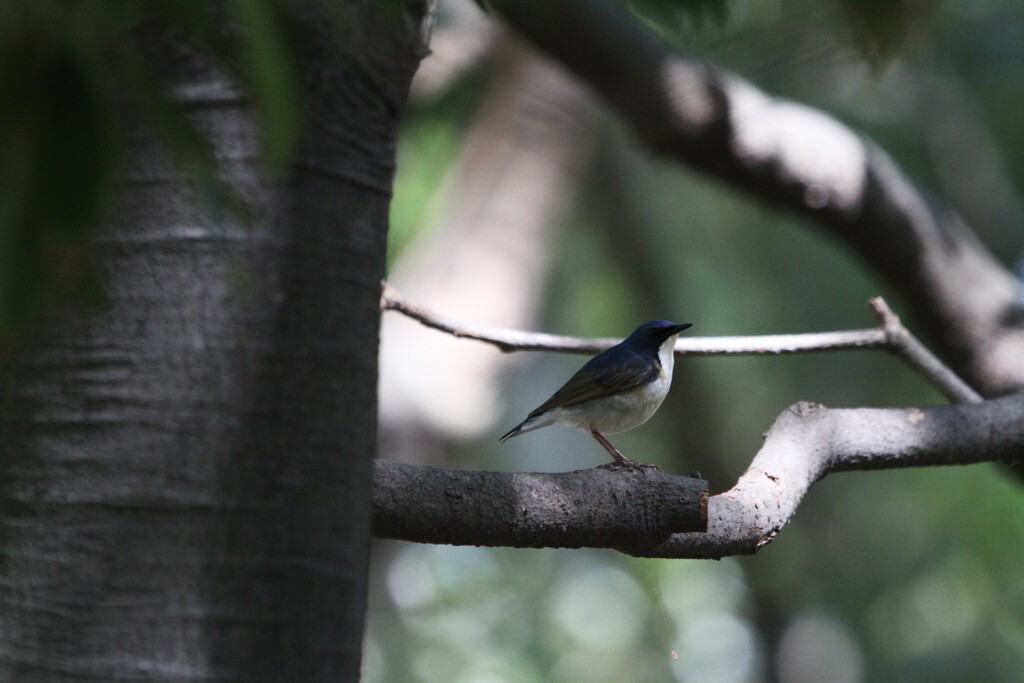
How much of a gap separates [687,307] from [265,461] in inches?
541

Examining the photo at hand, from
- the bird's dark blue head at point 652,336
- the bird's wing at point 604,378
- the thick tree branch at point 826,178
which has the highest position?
the thick tree branch at point 826,178

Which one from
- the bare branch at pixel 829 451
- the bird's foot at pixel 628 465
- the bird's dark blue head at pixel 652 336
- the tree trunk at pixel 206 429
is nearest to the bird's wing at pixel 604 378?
the bird's dark blue head at pixel 652 336

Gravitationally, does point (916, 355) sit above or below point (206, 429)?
above

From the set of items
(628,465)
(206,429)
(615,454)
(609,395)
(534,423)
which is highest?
(609,395)

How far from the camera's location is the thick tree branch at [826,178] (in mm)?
4266

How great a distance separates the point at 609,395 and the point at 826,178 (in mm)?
1367

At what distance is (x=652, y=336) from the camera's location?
420 cm

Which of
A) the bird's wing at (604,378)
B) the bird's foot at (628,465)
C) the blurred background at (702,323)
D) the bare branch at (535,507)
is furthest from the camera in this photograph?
the blurred background at (702,323)

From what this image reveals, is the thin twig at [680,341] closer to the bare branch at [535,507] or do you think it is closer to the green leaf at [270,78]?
the bare branch at [535,507]

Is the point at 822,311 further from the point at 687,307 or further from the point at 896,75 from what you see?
the point at 896,75

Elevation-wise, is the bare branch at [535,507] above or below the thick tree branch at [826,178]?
below

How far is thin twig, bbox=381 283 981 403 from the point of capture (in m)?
3.14

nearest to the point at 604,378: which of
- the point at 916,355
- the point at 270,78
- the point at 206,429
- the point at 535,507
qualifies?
the point at 916,355

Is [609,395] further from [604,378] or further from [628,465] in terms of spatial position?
[628,465]
